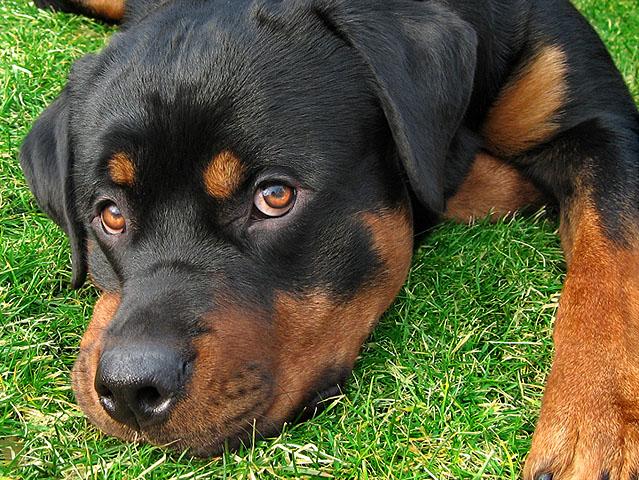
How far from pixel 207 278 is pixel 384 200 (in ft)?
2.07

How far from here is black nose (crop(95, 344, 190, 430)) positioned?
6.81ft

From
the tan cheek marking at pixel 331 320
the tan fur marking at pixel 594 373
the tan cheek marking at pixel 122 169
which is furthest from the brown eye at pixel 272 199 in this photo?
the tan fur marking at pixel 594 373

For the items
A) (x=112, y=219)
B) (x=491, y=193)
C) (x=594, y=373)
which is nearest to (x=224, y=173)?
(x=112, y=219)

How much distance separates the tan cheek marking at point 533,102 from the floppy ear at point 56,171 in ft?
5.06

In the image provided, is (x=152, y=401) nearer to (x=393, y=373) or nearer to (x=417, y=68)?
(x=393, y=373)

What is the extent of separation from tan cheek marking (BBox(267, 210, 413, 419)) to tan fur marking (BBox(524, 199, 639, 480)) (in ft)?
1.72

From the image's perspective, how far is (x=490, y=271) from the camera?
3.06m

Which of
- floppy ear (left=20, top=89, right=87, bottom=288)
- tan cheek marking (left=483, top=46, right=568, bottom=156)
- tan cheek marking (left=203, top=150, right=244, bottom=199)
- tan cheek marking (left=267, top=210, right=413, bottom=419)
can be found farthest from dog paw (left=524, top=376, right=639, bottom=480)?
floppy ear (left=20, top=89, right=87, bottom=288)

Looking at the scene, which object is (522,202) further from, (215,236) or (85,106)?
(85,106)

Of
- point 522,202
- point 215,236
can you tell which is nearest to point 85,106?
point 215,236

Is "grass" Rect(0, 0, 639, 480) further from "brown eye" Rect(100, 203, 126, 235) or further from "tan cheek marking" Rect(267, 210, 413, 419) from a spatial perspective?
"brown eye" Rect(100, 203, 126, 235)

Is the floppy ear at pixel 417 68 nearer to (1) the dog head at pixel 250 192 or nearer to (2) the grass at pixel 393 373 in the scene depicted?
(1) the dog head at pixel 250 192

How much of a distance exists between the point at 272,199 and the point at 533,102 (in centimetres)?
132

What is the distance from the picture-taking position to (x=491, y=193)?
3.34m
